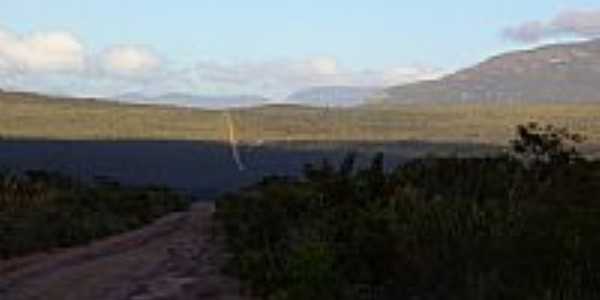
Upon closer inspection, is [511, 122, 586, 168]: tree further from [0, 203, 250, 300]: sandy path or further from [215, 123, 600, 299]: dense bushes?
[0, 203, 250, 300]: sandy path

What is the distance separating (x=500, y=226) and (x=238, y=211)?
561 centimetres

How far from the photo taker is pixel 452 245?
37.9ft

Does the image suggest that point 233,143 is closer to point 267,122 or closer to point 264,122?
point 264,122

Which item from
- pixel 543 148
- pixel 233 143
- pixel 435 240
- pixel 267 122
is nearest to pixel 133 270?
pixel 435 240

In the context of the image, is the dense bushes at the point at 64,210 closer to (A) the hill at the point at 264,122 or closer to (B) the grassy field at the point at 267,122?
(A) the hill at the point at 264,122

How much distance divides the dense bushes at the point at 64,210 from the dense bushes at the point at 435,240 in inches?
211

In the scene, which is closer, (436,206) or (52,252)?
(436,206)

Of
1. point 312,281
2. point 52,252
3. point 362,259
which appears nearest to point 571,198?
point 362,259

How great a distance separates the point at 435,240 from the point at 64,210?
37.4ft

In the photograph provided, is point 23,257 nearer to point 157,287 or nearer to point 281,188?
point 281,188

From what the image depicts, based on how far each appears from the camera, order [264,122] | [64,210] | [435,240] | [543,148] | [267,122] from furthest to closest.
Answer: [267,122] < [264,122] < [64,210] < [543,148] < [435,240]

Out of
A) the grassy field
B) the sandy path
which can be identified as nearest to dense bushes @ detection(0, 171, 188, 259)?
the sandy path

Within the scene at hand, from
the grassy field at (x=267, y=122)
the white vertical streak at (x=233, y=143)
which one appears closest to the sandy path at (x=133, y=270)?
the white vertical streak at (x=233, y=143)

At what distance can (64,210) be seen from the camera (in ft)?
72.7
